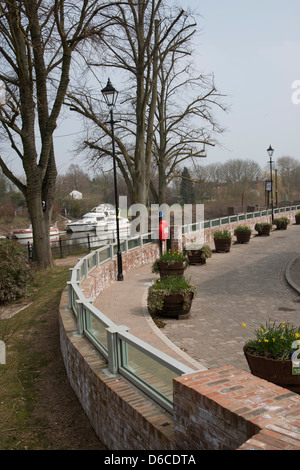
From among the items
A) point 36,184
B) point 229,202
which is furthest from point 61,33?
point 229,202

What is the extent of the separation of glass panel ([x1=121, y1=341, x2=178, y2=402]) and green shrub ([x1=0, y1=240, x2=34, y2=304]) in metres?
8.92

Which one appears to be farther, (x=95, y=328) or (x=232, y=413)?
(x=95, y=328)

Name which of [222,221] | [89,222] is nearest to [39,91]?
[222,221]

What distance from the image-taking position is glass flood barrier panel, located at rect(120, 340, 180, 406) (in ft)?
14.1

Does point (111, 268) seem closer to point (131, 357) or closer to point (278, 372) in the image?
point (131, 357)

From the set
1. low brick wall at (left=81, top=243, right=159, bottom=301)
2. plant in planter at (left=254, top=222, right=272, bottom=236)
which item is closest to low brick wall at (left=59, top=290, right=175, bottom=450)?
low brick wall at (left=81, top=243, right=159, bottom=301)

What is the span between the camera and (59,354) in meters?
9.09

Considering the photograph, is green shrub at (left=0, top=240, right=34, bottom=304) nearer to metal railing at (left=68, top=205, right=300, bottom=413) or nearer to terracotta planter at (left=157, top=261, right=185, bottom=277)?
terracotta planter at (left=157, top=261, right=185, bottom=277)

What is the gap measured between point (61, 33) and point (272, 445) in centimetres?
1575

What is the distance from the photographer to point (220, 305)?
12766 mm

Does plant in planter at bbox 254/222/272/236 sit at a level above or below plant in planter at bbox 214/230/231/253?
above

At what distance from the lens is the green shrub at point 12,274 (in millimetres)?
13406

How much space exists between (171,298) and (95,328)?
4.69 meters

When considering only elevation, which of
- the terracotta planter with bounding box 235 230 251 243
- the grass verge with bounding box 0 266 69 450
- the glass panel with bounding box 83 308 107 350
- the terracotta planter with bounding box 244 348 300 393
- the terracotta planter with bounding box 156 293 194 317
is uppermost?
the terracotta planter with bounding box 235 230 251 243
